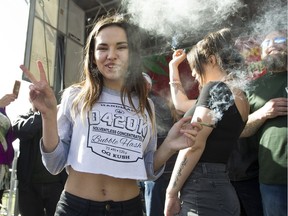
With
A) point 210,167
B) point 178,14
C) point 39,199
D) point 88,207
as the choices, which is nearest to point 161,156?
point 210,167

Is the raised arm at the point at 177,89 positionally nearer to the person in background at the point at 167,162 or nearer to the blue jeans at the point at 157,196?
the person in background at the point at 167,162

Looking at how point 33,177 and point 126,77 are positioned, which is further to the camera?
point 33,177

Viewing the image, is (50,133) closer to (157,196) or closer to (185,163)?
(185,163)

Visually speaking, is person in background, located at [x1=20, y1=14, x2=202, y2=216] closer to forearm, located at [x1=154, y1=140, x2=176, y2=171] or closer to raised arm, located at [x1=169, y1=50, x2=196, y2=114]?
forearm, located at [x1=154, y1=140, x2=176, y2=171]

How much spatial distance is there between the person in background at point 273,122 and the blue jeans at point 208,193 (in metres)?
0.19

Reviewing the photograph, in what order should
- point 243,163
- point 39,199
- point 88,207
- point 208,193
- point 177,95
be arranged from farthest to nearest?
point 39,199 → point 243,163 → point 177,95 → point 208,193 → point 88,207

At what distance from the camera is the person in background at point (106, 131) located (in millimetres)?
1171

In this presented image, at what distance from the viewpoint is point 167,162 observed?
2.07 meters

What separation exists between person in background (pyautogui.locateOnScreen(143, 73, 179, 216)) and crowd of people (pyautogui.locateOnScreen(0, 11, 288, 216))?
0.09 metres

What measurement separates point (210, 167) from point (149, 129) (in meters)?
0.33

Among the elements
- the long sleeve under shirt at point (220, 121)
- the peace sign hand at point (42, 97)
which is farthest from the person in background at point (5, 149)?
the long sleeve under shirt at point (220, 121)

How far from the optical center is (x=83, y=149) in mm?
1196

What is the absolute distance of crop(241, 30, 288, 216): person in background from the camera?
1376 mm

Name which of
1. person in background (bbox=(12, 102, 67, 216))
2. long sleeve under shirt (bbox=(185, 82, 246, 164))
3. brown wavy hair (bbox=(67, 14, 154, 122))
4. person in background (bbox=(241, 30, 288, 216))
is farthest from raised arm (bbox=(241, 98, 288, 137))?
person in background (bbox=(12, 102, 67, 216))
